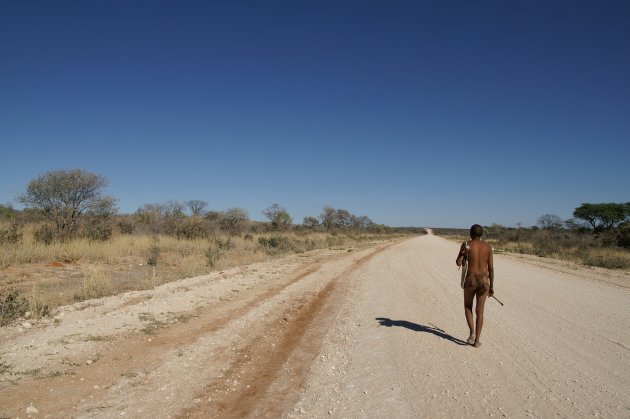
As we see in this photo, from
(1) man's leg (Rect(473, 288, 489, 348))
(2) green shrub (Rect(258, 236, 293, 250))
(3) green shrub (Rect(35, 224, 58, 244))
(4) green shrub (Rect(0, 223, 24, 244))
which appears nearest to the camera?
(1) man's leg (Rect(473, 288, 489, 348))

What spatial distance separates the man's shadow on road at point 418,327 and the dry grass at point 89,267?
691 centimetres

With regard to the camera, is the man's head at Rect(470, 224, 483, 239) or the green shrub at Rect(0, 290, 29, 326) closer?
the man's head at Rect(470, 224, 483, 239)

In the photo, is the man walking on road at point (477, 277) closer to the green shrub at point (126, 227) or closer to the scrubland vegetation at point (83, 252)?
the scrubland vegetation at point (83, 252)

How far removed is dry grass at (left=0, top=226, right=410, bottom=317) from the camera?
1049 cm

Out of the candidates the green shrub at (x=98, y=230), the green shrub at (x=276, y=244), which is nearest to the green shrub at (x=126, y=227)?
the green shrub at (x=98, y=230)

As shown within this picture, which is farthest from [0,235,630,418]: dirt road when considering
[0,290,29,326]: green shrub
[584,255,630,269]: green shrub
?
[584,255,630,269]: green shrub

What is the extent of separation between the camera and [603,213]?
60344mm

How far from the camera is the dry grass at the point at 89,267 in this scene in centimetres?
1049

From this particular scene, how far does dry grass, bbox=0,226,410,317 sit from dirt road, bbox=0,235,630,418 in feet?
3.39

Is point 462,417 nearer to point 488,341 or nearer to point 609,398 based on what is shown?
point 609,398

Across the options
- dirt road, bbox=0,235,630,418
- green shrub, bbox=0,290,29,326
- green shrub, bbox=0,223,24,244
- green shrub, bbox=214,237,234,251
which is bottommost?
A: dirt road, bbox=0,235,630,418

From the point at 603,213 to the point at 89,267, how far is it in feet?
223

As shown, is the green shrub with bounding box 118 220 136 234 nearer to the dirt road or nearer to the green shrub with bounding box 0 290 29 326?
the dirt road

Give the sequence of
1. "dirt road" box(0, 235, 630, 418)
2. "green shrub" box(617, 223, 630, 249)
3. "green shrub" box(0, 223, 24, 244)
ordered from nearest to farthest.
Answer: "dirt road" box(0, 235, 630, 418) < "green shrub" box(0, 223, 24, 244) < "green shrub" box(617, 223, 630, 249)
